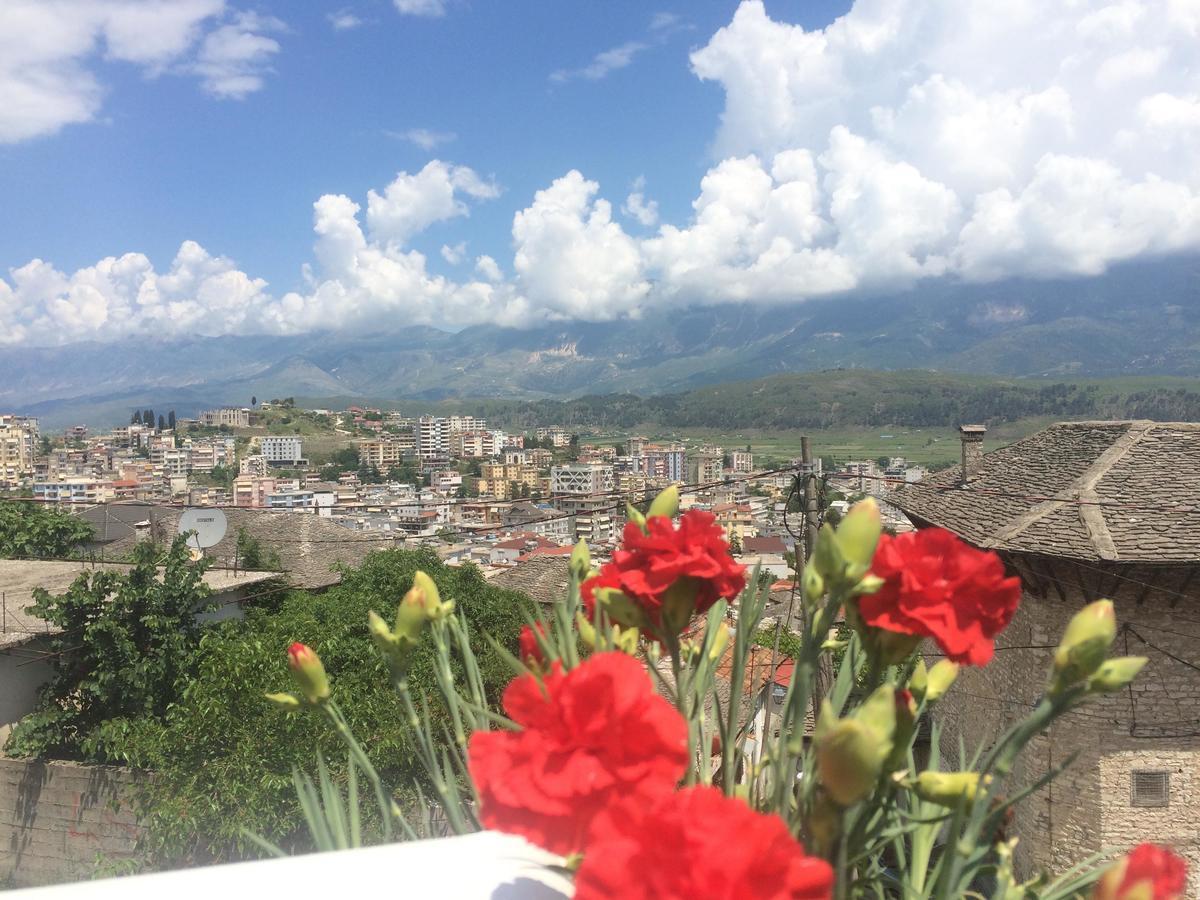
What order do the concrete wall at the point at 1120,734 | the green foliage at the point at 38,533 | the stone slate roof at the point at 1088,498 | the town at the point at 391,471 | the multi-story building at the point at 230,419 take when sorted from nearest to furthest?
the stone slate roof at the point at 1088,498
the concrete wall at the point at 1120,734
the green foliage at the point at 38,533
the town at the point at 391,471
the multi-story building at the point at 230,419

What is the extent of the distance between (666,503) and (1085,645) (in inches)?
24.3

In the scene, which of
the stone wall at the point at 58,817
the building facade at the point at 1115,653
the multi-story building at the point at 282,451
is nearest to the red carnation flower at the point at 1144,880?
the building facade at the point at 1115,653

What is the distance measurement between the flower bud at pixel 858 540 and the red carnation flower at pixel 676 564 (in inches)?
7.4

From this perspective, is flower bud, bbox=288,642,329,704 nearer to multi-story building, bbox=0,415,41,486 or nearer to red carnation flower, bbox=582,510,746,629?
red carnation flower, bbox=582,510,746,629

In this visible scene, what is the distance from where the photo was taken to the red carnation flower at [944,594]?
3.09 feet

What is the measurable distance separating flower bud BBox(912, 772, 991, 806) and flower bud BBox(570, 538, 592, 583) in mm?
678

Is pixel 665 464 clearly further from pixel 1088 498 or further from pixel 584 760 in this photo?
pixel 584 760

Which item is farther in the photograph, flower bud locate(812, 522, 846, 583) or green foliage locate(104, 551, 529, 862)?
green foliage locate(104, 551, 529, 862)

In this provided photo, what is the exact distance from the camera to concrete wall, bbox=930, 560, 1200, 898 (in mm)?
8453

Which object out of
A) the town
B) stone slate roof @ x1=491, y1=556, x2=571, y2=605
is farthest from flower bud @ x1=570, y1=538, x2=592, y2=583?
the town

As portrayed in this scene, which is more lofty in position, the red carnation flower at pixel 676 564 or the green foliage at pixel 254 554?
the red carnation flower at pixel 676 564

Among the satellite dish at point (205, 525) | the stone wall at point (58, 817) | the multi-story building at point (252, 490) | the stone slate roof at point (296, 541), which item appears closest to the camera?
the stone wall at point (58, 817)

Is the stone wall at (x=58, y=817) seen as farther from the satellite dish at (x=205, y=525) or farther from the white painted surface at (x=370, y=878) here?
the white painted surface at (x=370, y=878)

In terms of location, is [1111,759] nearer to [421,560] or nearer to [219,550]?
[421,560]
